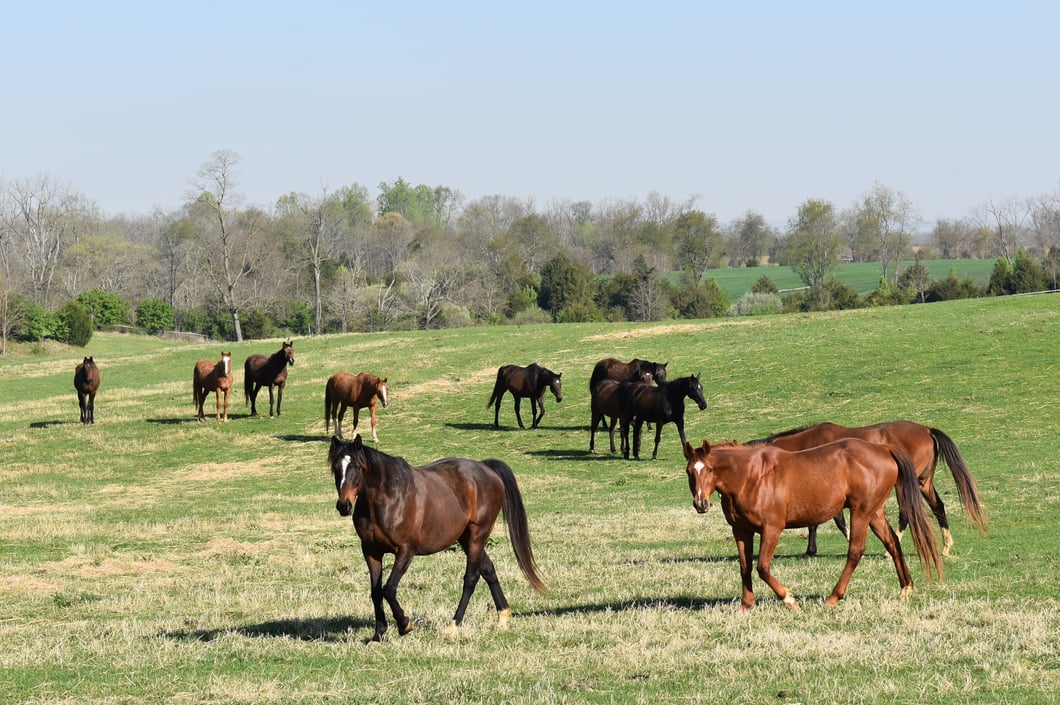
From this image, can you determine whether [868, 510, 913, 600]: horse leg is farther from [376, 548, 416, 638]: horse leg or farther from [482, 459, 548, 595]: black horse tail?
[376, 548, 416, 638]: horse leg

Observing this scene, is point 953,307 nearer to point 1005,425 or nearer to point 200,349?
point 1005,425

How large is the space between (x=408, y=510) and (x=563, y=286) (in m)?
89.7

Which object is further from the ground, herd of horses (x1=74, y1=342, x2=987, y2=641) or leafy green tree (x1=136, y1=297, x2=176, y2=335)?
leafy green tree (x1=136, y1=297, x2=176, y2=335)

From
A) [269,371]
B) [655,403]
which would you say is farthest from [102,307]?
[655,403]

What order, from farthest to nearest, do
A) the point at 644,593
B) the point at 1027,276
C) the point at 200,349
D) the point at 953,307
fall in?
the point at 1027,276 → the point at 200,349 → the point at 953,307 → the point at 644,593

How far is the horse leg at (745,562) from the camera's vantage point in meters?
10.7

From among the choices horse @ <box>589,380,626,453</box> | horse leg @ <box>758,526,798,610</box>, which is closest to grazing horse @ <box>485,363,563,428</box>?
horse @ <box>589,380,626,453</box>

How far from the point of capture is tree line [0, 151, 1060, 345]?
85938 millimetres

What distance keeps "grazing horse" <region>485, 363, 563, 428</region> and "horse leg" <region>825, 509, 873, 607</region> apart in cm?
2254

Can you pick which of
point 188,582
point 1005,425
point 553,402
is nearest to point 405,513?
point 188,582

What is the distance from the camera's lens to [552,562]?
15.1 m

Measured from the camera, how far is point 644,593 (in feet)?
40.4

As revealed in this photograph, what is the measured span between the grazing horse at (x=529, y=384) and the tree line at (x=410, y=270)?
159 ft

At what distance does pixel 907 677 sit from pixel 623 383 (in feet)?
68.8
